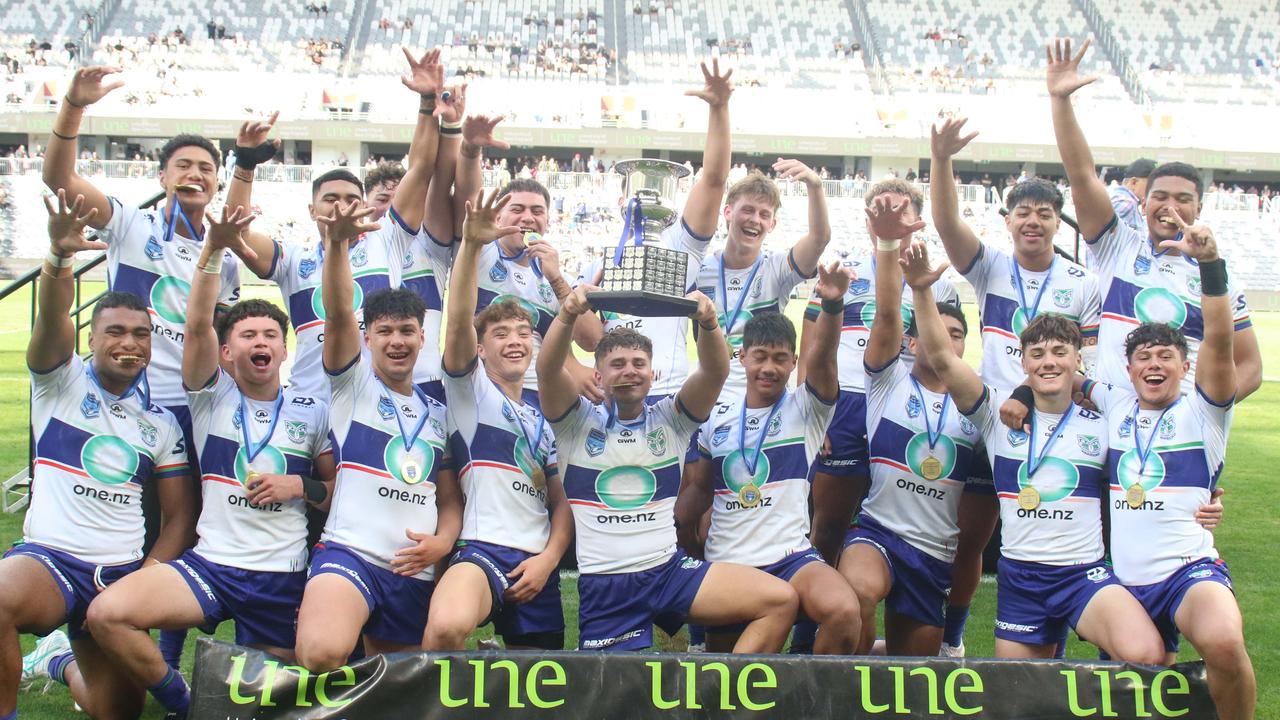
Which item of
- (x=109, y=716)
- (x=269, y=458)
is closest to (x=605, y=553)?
(x=269, y=458)

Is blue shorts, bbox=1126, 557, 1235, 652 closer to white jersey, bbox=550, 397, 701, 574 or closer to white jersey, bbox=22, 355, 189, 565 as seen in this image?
white jersey, bbox=550, 397, 701, 574

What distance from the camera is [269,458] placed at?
4.62 metres

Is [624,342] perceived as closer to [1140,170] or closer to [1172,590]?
[1172,590]

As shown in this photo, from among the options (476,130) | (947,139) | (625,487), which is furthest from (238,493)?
(947,139)

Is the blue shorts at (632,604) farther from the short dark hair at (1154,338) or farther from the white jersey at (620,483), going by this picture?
the short dark hair at (1154,338)

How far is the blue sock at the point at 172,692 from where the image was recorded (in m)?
4.25

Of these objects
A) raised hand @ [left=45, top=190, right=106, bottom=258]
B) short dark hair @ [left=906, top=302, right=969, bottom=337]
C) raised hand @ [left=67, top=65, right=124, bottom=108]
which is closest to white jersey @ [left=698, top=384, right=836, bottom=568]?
short dark hair @ [left=906, top=302, right=969, bottom=337]

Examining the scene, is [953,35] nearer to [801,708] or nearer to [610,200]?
[610,200]

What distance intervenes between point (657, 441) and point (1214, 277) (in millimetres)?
2191

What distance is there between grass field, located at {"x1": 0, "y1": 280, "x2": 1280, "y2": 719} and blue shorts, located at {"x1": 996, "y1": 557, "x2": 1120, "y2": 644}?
34.8 inches

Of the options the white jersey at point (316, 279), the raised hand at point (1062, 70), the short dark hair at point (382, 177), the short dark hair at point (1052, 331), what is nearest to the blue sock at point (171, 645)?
the white jersey at point (316, 279)

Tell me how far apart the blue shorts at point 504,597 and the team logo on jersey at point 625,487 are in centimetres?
39

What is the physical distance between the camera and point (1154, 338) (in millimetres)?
4531

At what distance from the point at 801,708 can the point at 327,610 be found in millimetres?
1756
